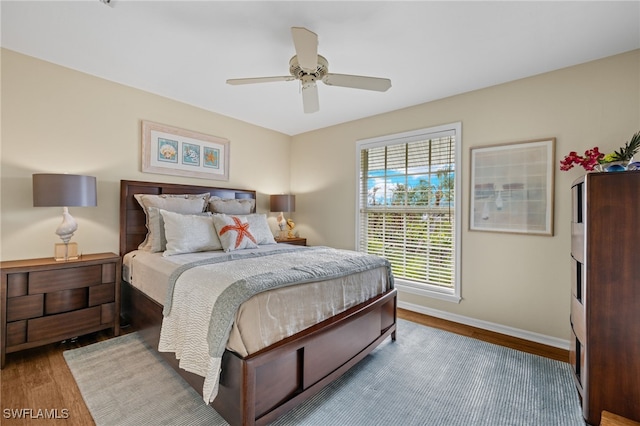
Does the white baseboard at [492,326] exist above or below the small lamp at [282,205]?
below

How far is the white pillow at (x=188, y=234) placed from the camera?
2576 millimetres

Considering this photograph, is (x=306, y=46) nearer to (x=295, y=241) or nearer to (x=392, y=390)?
(x=392, y=390)

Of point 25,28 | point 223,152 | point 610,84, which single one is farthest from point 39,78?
point 610,84

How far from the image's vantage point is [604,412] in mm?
1555

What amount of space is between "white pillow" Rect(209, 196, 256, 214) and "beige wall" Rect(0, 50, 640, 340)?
0.50 meters

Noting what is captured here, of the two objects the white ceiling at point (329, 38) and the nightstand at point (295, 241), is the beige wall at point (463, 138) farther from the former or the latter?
the nightstand at point (295, 241)

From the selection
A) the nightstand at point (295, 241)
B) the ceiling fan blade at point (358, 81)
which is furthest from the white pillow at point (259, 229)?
the ceiling fan blade at point (358, 81)

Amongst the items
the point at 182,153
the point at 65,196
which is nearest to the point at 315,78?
the point at 182,153

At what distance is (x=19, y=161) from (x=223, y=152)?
1.98m

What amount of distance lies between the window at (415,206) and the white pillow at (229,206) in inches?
61.2

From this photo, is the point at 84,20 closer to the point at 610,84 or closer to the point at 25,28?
the point at 25,28

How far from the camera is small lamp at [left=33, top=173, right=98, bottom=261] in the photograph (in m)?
2.29

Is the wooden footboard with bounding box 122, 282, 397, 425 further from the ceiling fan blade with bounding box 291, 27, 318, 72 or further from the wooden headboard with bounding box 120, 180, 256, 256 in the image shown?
the ceiling fan blade with bounding box 291, 27, 318, 72

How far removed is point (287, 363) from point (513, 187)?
2639mm
